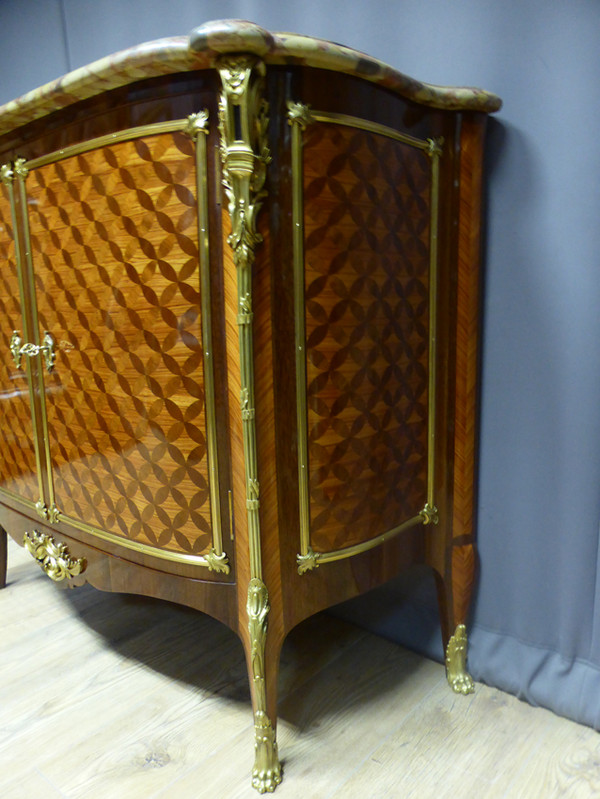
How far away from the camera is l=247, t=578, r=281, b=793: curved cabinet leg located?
0.91 meters

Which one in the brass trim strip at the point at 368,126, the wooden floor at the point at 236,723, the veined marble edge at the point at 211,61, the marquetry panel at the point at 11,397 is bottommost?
the wooden floor at the point at 236,723

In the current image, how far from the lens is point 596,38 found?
3.15ft

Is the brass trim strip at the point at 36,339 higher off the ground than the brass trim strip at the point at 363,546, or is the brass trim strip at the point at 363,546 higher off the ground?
the brass trim strip at the point at 36,339

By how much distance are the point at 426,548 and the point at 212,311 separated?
0.59 meters

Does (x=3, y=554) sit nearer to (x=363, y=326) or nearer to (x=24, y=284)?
(x=24, y=284)

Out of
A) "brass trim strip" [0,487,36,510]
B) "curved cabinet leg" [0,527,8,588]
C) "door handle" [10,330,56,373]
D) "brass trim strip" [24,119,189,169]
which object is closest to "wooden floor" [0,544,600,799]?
"curved cabinet leg" [0,527,8,588]

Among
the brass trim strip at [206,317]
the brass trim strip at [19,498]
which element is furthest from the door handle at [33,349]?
the brass trim strip at [206,317]

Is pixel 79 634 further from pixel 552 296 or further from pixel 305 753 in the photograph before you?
pixel 552 296

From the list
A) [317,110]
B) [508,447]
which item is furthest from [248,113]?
[508,447]

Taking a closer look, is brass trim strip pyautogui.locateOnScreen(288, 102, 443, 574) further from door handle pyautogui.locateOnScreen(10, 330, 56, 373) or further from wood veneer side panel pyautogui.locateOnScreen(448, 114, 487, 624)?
door handle pyautogui.locateOnScreen(10, 330, 56, 373)

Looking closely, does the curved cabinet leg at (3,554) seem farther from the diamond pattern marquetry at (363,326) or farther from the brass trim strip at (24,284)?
the diamond pattern marquetry at (363,326)

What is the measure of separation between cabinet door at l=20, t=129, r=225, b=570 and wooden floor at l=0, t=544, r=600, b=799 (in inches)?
13.6

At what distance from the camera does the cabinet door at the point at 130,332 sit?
890 millimetres

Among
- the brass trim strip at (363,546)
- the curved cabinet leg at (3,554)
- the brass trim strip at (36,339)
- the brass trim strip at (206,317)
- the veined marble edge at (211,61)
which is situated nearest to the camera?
the veined marble edge at (211,61)
